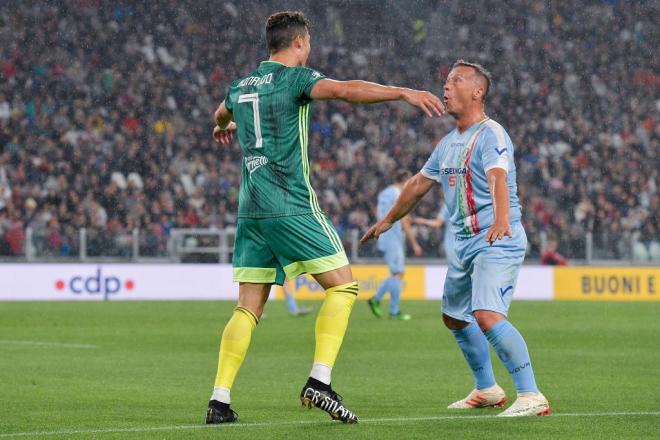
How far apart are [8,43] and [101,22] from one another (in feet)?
8.65

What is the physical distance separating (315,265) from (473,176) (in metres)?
1.25

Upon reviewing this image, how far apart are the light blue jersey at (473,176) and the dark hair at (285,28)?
4.21 feet

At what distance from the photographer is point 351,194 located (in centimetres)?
3102

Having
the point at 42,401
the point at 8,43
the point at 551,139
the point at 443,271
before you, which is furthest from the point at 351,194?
the point at 42,401

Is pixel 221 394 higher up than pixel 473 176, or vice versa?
pixel 473 176

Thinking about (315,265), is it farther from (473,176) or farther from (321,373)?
(473,176)

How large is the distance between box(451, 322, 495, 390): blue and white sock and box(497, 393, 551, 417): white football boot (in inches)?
28.0

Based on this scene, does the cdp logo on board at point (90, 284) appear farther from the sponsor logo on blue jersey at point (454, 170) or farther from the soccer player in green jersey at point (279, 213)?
the soccer player in green jersey at point (279, 213)

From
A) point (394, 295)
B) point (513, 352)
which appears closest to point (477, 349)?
point (513, 352)

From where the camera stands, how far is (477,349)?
27.7ft

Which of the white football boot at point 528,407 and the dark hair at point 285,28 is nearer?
the dark hair at point 285,28

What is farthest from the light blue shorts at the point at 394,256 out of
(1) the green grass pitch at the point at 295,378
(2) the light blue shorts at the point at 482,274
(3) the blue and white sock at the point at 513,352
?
(3) the blue and white sock at the point at 513,352

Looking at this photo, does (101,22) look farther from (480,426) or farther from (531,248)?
(480,426)

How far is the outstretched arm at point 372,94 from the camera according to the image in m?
6.82
